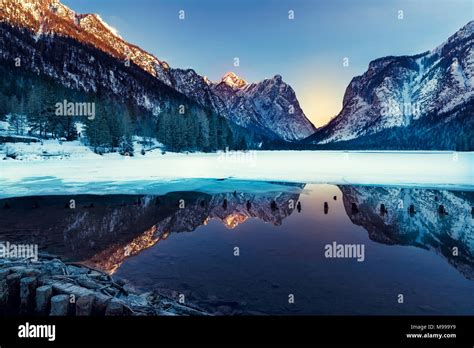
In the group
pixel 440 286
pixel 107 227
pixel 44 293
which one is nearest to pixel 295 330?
pixel 44 293

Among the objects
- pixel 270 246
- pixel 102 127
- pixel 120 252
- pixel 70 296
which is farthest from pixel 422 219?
pixel 102 127

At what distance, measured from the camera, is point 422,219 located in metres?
18.1

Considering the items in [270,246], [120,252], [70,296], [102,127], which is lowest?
[270,246]

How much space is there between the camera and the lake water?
8.71m

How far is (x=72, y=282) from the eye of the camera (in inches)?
318

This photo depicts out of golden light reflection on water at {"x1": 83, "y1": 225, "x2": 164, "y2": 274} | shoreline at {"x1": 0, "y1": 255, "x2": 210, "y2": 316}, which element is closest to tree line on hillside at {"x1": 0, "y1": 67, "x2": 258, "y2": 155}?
golden light reflection on water at {"x1": 83, "y1": 225, "x2": 164, "y2": 274}

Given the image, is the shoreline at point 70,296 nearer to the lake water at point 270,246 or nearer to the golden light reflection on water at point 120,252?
the lake water at point 270,246

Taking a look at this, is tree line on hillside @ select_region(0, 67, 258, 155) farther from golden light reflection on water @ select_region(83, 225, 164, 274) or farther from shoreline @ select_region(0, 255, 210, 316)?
shoreline @ select_region(0, 255, 210, 316)

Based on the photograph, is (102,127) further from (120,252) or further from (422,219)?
(422,219)

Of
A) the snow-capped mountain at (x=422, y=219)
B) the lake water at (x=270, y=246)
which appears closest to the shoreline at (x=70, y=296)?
the lake water at (x=270, y=246)

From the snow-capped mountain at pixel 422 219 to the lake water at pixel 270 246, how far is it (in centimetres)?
6

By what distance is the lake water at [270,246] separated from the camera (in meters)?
8.71

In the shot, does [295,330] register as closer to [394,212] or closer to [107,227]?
[107,227]

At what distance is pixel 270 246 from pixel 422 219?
398 inches
